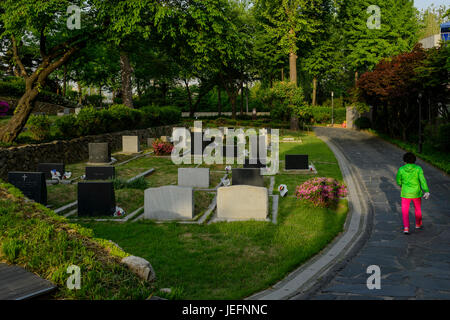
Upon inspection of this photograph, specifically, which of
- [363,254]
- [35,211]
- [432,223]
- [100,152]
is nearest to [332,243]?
[363,254]

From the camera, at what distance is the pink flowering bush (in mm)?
13047

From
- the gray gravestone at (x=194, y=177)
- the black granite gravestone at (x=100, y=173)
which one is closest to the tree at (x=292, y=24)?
the gray gravestone at (x=194, y=177)

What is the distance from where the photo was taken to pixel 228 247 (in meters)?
9.34

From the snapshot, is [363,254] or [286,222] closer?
[363,254]

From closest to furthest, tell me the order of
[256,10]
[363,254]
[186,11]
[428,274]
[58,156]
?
[428,274], [363,254], [58,156], [186,11], [256,10]

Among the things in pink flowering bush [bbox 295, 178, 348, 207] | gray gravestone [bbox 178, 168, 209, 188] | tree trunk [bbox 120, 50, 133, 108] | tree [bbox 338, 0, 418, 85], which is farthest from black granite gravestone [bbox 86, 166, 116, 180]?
tree [bbox 338, 0, 418, 85]

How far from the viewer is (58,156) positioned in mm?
21609

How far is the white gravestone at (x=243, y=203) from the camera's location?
465 inches

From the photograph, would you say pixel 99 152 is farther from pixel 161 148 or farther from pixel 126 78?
pixel 126 78

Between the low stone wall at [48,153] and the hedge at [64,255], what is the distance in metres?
11.1

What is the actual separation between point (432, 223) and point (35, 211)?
1030 centimetres

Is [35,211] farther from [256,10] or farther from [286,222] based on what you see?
[256,10]

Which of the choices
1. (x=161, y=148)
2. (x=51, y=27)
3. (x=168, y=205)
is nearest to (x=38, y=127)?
(x=51, y=27)

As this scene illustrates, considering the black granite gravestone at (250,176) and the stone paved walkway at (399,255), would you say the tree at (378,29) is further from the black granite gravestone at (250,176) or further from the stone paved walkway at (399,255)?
the black granite gravestone at (250,176)
